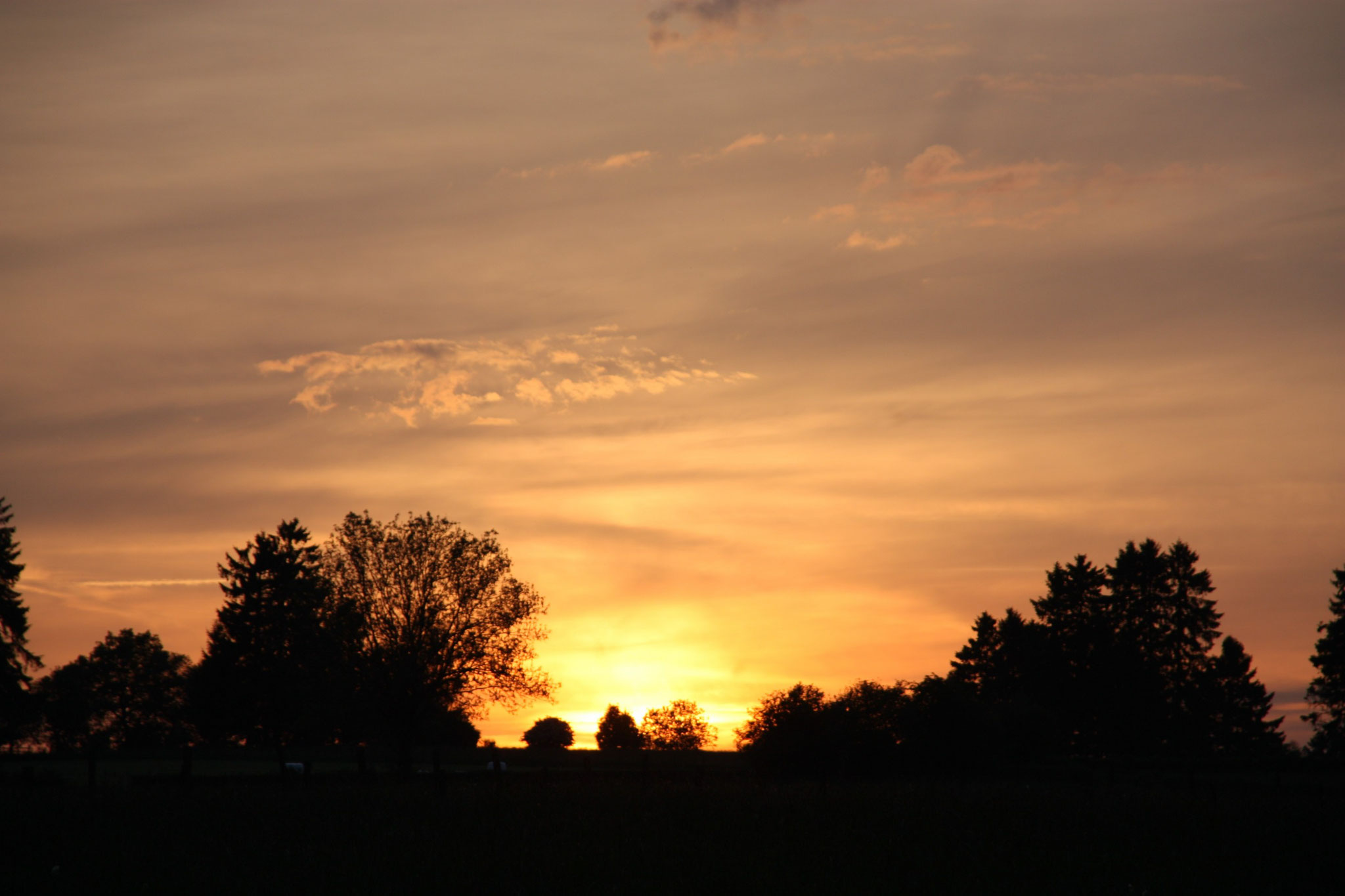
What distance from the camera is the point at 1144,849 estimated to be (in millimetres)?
17047

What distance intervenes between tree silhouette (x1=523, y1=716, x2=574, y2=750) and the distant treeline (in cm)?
4705

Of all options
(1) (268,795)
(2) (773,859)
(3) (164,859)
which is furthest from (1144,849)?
(1) (268,795)

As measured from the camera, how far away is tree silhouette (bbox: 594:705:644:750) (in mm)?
172500

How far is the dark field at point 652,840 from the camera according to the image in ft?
45.5

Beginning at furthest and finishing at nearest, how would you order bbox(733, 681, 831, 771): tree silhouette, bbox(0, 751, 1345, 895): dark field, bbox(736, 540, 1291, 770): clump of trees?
bbox(736, 540, 1291, 770): clump of trees < bbox(733, 681, 831, 771): tree silhouette < bbox(0, 751, 1345, 895): dark field

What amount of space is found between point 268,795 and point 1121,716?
7882 centimetres

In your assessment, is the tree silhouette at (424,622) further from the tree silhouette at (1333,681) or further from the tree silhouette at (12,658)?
the tree silhouette at (1333,681)

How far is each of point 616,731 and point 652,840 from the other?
166250mm

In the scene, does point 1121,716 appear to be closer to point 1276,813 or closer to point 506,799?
point 1276,813

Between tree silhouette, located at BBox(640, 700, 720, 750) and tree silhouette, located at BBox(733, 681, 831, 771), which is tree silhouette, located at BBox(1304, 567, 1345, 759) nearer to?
tree silhouette, located at BBox(733, 681, 831, 771)

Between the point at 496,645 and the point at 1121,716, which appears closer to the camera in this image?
the point at 496,645

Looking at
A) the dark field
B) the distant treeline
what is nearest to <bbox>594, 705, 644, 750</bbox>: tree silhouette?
the distant treeline

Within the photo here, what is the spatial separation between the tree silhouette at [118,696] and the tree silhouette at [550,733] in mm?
83396

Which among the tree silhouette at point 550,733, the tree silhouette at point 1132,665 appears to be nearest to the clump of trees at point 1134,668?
the tree silhouette at point 1132,665
